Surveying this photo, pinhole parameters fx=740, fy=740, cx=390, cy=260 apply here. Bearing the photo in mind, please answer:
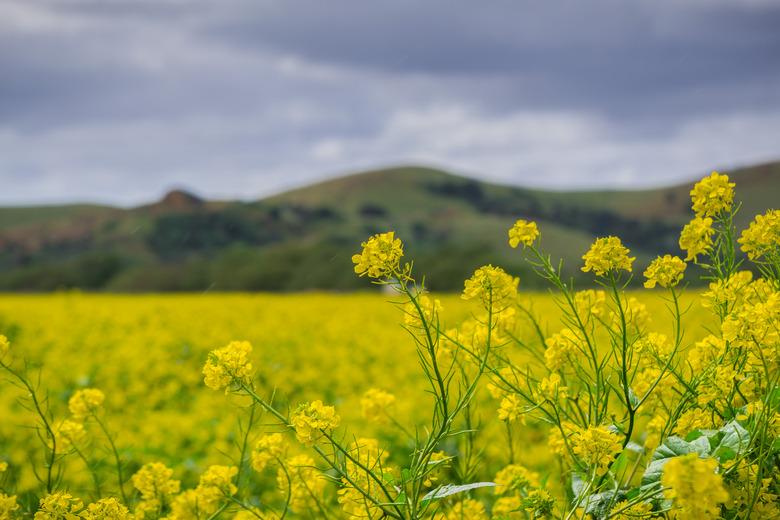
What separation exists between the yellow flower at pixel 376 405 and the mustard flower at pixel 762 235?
4.23ft

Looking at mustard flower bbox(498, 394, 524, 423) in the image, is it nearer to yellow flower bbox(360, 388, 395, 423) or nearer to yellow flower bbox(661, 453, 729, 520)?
yellow flower bbox(360, 388, 395, 423)

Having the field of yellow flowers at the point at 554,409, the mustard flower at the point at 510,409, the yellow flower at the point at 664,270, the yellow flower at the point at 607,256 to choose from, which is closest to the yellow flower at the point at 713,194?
the field of yellow flowers at the point at 554,409

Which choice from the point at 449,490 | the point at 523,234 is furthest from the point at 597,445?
the point at 523,234

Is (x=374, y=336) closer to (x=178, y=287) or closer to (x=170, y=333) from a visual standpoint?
(x=170, y=333)

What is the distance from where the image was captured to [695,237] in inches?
80.1

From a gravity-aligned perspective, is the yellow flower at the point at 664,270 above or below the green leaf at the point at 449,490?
above

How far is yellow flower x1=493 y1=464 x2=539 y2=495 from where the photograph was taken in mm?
2268

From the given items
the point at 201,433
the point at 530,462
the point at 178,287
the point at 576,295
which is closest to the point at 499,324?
the point at 576,295

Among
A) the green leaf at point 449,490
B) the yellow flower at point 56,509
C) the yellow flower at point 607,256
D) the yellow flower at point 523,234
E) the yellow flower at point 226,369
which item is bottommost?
the yellow flower at point 56,509

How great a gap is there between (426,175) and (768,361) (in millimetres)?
94655

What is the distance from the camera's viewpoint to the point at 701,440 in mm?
1724

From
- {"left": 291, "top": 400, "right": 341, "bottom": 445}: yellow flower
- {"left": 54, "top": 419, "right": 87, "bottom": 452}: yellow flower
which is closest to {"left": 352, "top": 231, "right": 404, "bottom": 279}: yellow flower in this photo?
{"left": 291, "top": 400, "right": 341, "bottom": 445}: yellow flower

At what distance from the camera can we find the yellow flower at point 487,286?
1.85 metres

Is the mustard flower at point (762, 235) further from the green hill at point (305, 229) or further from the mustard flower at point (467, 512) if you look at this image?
the green hill at point (305, 229)
